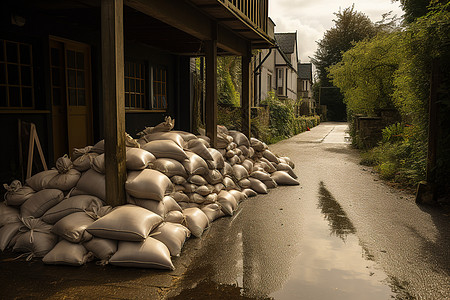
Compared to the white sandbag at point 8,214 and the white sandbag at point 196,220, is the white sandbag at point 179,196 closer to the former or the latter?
the white sandbag at point 196,220

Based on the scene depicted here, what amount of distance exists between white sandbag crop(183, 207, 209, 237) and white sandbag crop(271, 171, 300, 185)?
3.24 m

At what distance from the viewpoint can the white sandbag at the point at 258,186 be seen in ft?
23.8

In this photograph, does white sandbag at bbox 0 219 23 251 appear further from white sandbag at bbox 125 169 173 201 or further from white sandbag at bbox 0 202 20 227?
white sandbag at bbox 125 169 173 201

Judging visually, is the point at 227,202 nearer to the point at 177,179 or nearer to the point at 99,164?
the point at 177,179

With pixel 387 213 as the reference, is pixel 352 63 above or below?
above

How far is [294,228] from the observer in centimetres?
510

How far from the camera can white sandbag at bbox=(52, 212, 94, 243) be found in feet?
12.6

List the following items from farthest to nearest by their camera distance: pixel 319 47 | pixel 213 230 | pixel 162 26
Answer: pixel 319 47
pixel 162 26
pixel 213 230

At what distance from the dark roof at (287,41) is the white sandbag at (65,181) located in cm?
3400

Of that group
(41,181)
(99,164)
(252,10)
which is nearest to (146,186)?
(99,164)

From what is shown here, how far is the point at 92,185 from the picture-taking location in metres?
4.50

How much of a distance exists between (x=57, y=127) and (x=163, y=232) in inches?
160

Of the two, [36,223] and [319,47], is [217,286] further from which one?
[319,47]

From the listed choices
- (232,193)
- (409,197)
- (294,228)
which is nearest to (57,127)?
(232,193)
